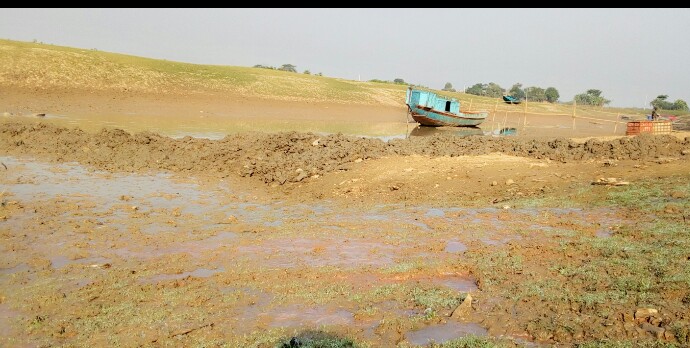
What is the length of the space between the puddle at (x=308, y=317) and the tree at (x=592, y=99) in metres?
98.3

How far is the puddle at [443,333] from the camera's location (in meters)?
3.96

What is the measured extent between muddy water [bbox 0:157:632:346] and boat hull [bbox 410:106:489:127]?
24.0 metres

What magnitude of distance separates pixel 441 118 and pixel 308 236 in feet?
89.1

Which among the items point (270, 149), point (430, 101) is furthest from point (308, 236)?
point (430, 101)

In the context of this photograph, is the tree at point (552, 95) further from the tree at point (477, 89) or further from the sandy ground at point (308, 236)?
the sandy ground at point (308, 236)

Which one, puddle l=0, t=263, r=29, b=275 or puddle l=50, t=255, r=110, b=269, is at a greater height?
puddle l=50, t=255, r=110, b=269

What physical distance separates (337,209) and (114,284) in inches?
173

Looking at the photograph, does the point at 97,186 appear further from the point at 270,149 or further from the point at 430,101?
the point at 430,101

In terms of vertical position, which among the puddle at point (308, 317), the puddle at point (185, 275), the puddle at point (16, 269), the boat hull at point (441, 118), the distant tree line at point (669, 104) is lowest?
the puddle at point (16, 269)

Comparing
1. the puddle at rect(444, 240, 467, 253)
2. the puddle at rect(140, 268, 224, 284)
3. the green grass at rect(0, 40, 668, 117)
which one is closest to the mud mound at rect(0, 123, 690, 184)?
the puddle at rect(444, 240, 467, 253)

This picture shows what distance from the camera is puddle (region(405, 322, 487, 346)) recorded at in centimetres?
396

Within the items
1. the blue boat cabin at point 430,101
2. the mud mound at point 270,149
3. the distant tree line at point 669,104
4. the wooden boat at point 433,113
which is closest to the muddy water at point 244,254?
the mud mound at point 270,149

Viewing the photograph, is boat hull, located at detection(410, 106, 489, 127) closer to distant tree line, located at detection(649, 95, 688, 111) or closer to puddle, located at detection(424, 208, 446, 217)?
puddle, located at detection(424, 208, 446, 217)

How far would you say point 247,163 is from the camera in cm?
1280
